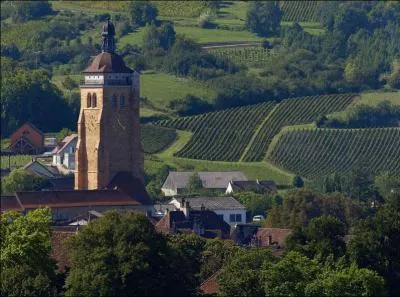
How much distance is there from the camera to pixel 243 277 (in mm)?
69125

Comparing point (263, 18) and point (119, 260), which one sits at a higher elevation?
point (263, 18)

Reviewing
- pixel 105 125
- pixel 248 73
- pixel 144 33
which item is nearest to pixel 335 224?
pixel 105 125

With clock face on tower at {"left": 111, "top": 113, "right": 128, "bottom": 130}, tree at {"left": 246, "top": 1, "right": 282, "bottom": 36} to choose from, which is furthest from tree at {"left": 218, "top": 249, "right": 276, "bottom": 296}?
tree at {"left": 246, "top": 1, "right": 282, "bottom": 36}

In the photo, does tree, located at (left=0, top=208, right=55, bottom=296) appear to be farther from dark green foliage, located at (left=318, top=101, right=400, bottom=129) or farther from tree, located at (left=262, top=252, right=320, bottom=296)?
dark green foliage, located at (left=318, top=101, right=400, bottom=129)

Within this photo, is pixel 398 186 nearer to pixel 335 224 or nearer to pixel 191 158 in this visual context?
pixel 191 158

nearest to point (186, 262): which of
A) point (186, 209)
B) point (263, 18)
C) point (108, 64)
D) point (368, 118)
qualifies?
point (186, 209)

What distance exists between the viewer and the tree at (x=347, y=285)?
6744 centimetres

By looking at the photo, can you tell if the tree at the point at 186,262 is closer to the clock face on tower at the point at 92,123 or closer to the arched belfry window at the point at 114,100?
the clock face on tower at the point at 92,123

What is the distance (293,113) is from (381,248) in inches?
2502

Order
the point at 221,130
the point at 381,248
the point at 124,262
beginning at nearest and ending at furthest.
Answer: the point at 124,262, the point at 381,248, the point at 221,130

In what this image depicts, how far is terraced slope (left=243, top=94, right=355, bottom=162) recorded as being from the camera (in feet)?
425

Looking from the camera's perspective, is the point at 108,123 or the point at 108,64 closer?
the point at 108,64

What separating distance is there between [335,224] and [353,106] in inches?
2471

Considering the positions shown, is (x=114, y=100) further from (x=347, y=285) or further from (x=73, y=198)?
(x=347, y=285)
